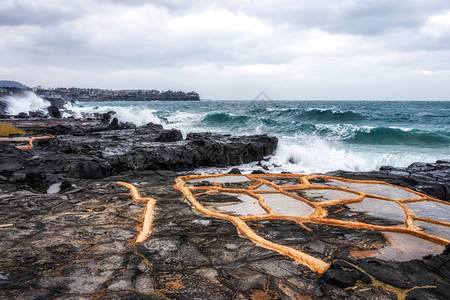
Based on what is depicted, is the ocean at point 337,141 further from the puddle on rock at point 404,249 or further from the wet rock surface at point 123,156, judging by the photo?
the puddle on rock at point 404,249

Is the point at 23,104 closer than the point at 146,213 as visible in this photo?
No

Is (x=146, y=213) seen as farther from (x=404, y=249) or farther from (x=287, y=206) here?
(x=404, y=249)

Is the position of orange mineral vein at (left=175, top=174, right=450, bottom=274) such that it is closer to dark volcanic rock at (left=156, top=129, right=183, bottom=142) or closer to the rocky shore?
the rocky shore

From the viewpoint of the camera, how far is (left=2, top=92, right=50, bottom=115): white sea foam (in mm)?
40872

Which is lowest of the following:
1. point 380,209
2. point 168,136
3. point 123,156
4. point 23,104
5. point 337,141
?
point 337,141

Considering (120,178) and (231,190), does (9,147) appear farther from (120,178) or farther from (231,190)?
(231,190)

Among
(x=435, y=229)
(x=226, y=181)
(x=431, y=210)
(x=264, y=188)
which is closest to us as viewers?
(x=435, y=229)

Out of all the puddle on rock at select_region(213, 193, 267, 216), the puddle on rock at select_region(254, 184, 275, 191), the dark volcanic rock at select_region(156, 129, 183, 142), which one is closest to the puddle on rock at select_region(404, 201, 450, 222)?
the puddle on rock at select_region(254, 184, 275, 191)

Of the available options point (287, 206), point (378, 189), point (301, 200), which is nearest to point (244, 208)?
point (287, 206)

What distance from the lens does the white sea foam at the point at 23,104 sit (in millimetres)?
40872

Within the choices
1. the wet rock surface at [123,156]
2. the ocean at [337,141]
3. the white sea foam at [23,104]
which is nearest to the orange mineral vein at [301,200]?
the wet rock surface at [123,156]

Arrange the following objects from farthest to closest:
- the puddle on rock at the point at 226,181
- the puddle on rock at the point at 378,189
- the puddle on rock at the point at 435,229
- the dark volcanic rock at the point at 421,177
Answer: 1. the dark volcanic rock at the point at 421,177
2. the puddle on rock at the point at 226,181
3. the puddle on rock at the point at 378,189
4. the puddle on rock at the point at 435,229

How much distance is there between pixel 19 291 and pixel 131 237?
4.45ft

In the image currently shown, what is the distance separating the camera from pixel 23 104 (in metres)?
46.8
